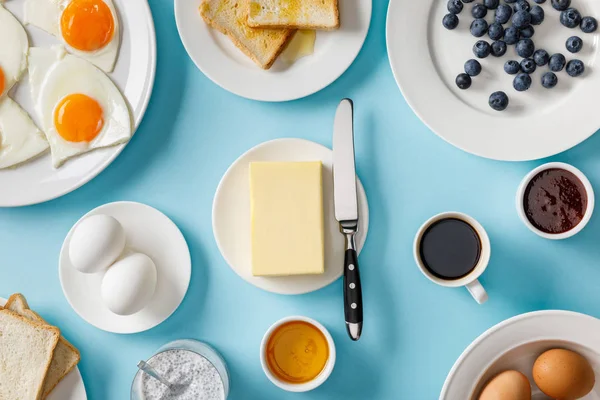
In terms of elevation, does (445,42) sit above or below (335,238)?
above

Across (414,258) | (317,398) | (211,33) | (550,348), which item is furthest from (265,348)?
(211,33)

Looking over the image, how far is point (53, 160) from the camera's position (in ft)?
4.85

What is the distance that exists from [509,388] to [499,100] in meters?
0.68

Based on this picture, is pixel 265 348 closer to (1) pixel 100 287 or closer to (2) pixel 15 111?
(1) pixel 100 287

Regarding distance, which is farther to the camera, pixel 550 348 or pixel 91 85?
pixel 91 85

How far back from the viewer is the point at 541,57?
140 centimetres

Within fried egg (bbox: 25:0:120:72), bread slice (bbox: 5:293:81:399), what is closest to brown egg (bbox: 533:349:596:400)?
bread slice (bbox: 5:293:81:399)

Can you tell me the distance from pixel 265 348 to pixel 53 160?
0.74 meters

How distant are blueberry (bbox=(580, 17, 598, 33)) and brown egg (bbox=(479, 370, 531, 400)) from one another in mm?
848

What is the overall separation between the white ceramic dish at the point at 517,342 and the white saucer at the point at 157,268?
0.70m

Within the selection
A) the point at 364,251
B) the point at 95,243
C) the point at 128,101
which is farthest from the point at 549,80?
the point at 95,243

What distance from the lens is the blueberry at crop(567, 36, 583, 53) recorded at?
4.54 ft

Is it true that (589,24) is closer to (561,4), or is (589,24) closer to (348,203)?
(561,4)

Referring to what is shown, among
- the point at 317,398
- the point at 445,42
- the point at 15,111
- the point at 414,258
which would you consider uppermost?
the point at 445,42
